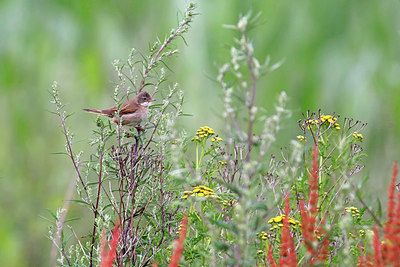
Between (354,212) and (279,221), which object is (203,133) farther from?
(354,212)

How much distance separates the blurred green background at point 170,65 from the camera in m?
4.95

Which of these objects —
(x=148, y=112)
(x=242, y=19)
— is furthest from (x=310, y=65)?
(x=242, y=19)

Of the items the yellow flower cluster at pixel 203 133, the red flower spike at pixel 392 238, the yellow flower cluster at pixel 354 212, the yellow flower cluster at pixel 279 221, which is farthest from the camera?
the yellow flower cluster at pixel 203 133

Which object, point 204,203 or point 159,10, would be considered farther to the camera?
point 159,10

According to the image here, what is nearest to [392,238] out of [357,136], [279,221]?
[279,221]

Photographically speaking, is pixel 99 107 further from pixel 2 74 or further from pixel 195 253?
pixel 195 253

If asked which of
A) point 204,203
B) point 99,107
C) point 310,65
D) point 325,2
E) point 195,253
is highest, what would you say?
point 325,2

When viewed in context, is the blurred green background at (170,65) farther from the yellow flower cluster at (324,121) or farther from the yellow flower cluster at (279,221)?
the yellow flower cluster at (279,221)

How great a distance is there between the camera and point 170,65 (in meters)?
5.02

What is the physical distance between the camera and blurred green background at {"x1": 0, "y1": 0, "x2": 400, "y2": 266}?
4949 mm

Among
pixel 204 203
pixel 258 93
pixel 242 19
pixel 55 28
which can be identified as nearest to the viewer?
pixel 242 19

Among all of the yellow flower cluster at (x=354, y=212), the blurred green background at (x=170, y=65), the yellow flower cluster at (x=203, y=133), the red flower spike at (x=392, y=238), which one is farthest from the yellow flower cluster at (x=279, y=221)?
the blurred green background at (x=170, y=65)

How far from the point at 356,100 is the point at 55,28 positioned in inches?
109

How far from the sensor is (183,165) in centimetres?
314
